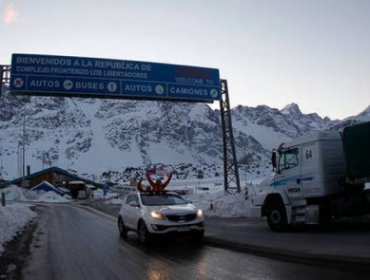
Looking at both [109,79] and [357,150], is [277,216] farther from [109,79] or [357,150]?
[109,79]

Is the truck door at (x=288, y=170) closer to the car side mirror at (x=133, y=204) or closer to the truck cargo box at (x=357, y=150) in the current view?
the truck cargo box at (x=357, y=150)

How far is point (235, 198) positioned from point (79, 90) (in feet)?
33.8

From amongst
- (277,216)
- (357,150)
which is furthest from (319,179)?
(277,216)

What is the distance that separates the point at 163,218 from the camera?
1614cm

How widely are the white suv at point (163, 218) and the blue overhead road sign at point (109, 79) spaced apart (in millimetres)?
Answer: 14050

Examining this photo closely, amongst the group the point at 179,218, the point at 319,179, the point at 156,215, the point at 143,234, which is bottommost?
the point at 143,234

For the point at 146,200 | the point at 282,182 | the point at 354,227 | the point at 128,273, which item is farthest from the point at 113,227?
the point at 128,273

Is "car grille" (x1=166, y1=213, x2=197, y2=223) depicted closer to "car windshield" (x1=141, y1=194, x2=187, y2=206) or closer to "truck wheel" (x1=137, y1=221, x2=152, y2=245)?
"truck wheel" (x1=137, y1=221, x2=152, y2=245)

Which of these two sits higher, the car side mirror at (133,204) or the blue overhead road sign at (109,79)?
the blue overhead road sign at (109,79)

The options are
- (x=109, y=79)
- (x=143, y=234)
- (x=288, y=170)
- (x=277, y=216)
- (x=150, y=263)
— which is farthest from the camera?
(x=109, y=79)

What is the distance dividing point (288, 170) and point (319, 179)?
149cm

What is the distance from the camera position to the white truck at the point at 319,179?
15984 millimetres

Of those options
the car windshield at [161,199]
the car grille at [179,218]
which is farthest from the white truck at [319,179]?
the car grille at [179,218]

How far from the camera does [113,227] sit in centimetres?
2345
